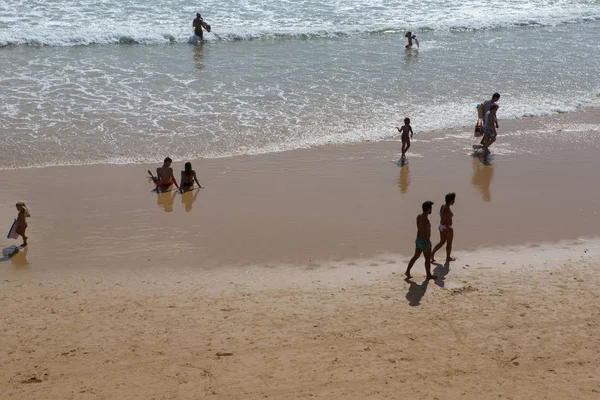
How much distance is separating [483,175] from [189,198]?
5.20 metres

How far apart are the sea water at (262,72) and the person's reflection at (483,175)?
6.63 ft

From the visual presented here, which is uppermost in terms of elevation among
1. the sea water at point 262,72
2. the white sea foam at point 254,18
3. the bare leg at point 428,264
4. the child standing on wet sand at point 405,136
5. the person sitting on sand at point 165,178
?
the white sea foam at point 254,18

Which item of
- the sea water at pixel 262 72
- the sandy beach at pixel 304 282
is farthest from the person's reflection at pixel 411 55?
the sandy beach at pixel 304 282

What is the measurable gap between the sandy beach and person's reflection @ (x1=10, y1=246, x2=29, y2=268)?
0.11 feet

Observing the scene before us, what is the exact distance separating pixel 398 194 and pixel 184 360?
5.72 m

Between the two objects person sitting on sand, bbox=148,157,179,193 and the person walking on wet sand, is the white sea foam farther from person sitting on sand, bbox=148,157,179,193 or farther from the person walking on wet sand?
the person walking on wet sand

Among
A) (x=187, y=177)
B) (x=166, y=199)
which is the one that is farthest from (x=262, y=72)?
(x=166, y=199)

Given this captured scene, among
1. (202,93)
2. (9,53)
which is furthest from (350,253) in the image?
(9,53)

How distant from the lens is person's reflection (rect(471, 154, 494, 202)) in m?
12.5

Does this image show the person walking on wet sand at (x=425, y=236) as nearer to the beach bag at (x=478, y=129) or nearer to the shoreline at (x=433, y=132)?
the shoreline at (x=433, y=132)

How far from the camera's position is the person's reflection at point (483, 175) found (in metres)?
12.5

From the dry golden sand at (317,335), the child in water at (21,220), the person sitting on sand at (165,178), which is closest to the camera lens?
the dry golden sand at (317,335)

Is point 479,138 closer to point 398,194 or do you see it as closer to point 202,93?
point 398,194

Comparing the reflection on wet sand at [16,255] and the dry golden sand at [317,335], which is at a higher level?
the reflection on wet sand at [16,255]
